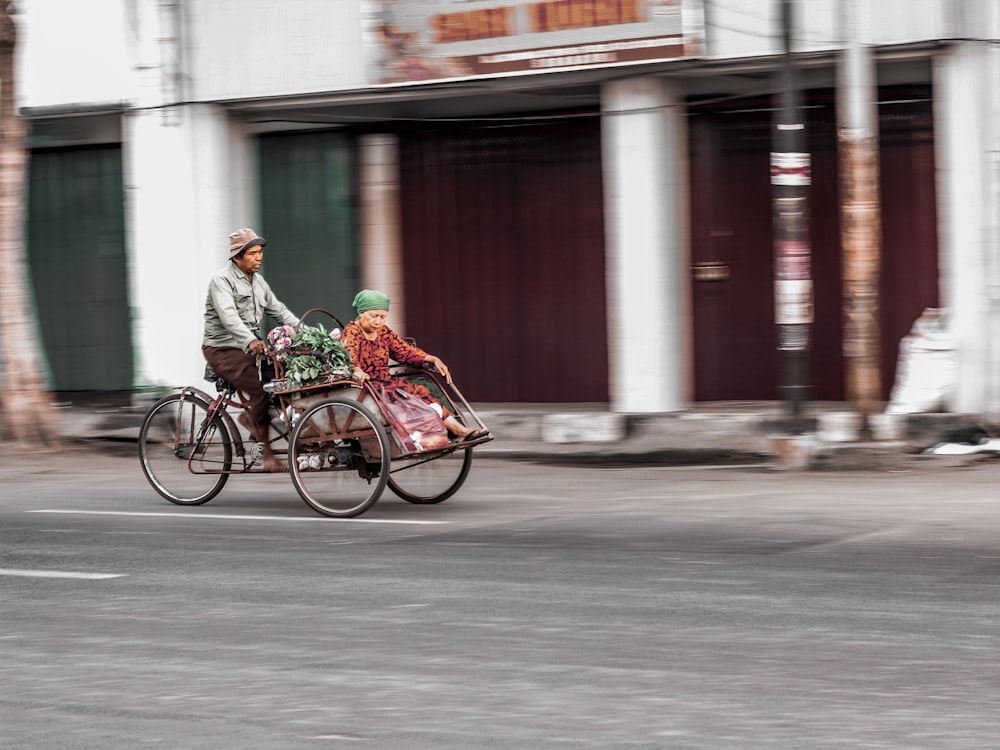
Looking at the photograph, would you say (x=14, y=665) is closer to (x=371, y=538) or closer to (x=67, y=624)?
(x=67, y=624)

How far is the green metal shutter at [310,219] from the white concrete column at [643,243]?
11.6ft

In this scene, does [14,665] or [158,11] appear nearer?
[14,665]

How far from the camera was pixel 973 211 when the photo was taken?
545 inches

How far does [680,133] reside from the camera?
15.8 meters

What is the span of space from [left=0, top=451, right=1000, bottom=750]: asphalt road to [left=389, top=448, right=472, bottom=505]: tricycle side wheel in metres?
0.16

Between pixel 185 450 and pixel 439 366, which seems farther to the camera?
pixel 185 450

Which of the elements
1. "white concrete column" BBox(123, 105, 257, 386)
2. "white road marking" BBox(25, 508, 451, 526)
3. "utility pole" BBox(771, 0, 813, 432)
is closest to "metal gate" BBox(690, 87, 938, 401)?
"utility pole" BBox(771, 0, 813, 432)

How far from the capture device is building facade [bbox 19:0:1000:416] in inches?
560

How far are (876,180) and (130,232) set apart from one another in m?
7.50

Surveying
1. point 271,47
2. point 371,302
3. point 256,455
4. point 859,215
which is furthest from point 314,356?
point 271,47

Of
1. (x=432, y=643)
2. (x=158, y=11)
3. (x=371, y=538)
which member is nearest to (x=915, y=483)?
(x=371, y=538)

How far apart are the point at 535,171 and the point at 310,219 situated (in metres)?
2.58

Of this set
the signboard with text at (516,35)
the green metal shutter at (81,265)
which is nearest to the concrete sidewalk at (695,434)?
the green metal shutter at (81,265)

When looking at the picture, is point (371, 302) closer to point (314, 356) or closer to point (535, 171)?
point (314, 356)
